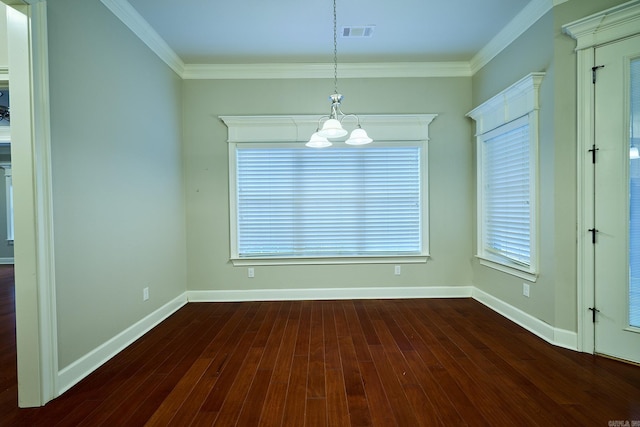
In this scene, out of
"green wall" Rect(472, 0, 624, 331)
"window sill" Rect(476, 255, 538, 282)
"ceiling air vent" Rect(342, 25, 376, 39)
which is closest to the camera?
"green wall" Rect(472, 0, 624, 331)

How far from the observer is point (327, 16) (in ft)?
8.84

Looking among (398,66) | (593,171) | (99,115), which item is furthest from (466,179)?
(99,115)

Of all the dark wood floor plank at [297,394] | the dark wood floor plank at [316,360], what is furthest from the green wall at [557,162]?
the dark wood floor plank at [297,394]

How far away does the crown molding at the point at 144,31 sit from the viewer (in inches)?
97.0

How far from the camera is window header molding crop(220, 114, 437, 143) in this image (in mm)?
3582

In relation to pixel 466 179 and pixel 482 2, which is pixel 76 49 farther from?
pixel 466 179

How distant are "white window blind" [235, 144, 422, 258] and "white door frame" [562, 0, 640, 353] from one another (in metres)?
1.63

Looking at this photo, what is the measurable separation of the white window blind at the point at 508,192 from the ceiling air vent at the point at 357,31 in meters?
1.80

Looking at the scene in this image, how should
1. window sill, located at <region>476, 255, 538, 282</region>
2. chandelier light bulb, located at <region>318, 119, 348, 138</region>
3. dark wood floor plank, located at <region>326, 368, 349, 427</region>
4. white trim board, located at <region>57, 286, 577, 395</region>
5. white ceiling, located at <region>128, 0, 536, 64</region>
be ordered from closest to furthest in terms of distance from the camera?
dark wood floor plank, located at <region>326, 368, 349, 427</region>, chandelier light bulb, located at <region>318, 119, 348, 138</region>, white trim board, located at <region>57, 286, 577, 395</region>, white ceiling, located at <region>128, 0, 536, 64</region>, window sill, located at <region>476, 255, 538, 282</region>

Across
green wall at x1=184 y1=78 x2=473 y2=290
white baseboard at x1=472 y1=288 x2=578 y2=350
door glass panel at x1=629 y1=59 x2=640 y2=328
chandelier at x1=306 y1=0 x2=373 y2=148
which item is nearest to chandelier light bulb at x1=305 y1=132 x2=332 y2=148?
chandelier at x1=306 y1=0 x2=373 y2=148

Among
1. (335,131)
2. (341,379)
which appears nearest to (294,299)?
(341,379)

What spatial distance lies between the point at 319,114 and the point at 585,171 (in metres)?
2.75

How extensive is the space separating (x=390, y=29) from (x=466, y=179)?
208 centimetres

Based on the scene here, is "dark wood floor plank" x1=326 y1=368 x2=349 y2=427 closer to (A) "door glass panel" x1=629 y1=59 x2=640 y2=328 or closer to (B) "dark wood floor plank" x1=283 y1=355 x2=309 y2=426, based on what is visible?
(B) "dark wood floor plank" x1=283 y1=355 x2=309 y2=426
